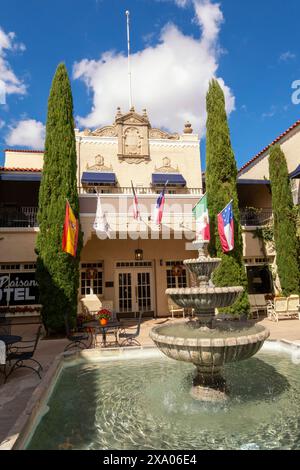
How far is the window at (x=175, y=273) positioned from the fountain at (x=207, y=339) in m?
10.6

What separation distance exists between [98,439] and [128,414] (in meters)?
0.82

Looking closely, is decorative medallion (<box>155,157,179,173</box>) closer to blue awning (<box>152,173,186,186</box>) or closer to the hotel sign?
blue awning (<box>152,173,186,186</box>)

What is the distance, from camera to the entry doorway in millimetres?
17000

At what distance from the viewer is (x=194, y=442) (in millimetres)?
3887

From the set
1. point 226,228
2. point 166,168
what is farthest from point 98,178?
point 226,228

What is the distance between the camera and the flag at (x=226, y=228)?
12.5 metres

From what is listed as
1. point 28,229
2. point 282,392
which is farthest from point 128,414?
point 28,229

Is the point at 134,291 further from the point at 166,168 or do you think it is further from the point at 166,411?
the point at 166,411

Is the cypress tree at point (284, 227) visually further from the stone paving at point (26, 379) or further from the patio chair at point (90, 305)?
the patio chair at point (90, 305)

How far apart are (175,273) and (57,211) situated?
806 centimetres

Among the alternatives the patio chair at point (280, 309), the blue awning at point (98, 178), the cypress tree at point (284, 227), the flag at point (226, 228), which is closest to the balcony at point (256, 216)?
the cypress tree at point (284, 227)

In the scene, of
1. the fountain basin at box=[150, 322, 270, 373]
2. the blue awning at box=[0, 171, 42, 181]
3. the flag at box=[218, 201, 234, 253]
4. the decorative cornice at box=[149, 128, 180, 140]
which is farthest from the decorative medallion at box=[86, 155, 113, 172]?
the fountain basin at box=[150, 322, 270, 373]

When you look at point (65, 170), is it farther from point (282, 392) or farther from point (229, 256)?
point (282, 392)

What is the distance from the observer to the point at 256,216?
1891 centimetres
